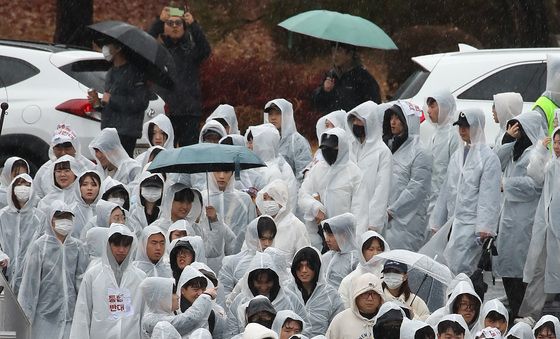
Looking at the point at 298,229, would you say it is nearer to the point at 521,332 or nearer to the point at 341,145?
the point at 341,145

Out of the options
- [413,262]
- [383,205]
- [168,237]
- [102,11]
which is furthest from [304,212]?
[102,11]

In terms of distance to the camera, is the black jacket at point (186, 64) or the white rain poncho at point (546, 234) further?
the black jacket at point (186, 64)

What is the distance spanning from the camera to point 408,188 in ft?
53.5

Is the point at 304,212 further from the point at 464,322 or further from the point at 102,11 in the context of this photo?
the point at 102,11

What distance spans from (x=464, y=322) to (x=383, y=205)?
11.0ft

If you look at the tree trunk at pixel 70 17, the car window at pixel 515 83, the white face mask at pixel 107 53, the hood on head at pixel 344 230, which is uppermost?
the tree trunk at pixel 70 17

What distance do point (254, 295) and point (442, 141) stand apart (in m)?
3.35

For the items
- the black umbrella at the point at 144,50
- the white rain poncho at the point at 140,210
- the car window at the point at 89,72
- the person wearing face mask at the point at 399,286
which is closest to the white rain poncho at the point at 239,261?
the white rain poncho at the point at 140,210

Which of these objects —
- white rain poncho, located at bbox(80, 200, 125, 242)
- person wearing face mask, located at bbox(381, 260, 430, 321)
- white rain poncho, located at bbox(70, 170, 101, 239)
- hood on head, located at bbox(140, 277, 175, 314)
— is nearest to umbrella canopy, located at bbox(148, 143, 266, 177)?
white rain poncho, located at bbox(80, 200, 125, 242)

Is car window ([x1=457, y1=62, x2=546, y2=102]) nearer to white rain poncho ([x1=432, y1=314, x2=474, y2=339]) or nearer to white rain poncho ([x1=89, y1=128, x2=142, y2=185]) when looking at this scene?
white rain poncho ([x1=89, y1=128, x2=142, y2=185])

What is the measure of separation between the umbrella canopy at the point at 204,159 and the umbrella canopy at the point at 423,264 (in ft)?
6.44

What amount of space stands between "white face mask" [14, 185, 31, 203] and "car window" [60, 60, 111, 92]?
321cm

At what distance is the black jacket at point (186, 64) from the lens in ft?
62.4

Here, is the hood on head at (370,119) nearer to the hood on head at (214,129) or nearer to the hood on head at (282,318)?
the hood on head at (214,129)
